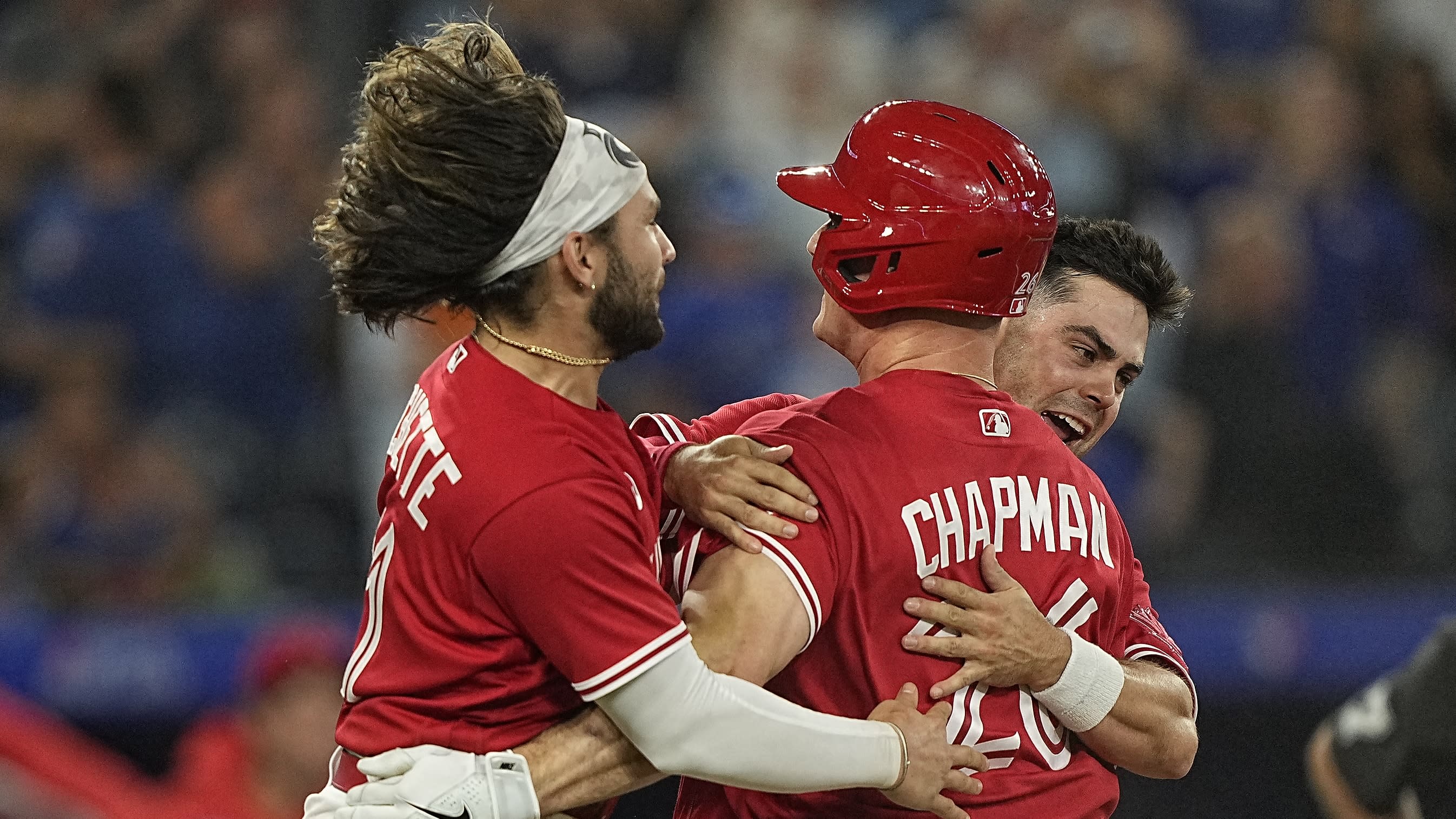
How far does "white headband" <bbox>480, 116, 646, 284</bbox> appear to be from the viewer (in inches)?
110

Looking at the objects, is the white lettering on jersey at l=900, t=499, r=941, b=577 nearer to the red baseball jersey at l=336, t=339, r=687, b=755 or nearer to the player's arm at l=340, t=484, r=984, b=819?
the player's arm at l=340, t=484, r=984, b=819

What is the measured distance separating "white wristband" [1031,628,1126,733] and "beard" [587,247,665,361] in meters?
0.88

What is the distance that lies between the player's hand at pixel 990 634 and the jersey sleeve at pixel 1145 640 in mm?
436

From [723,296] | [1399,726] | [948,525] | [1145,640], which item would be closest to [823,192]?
[948,525]

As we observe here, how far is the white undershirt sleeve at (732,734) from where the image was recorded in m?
2.60

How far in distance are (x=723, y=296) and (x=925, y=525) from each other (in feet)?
14.5

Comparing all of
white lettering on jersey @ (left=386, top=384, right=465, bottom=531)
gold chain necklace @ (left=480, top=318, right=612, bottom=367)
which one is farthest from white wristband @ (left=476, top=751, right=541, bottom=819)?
gold chain necklace @ (left=480, top=318, right=612, bottom=367)

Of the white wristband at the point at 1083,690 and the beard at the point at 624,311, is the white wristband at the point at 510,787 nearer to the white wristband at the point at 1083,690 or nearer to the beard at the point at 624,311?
the beard at the point at 624,311

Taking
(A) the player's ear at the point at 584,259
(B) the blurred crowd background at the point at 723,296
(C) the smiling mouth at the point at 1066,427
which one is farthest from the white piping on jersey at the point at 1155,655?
(B) the blurred crowd background at the point at 723,296

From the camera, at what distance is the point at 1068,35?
8070mm

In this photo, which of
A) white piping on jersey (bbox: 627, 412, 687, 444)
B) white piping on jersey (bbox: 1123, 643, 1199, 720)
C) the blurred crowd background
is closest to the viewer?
white piping on jersey (bbox: 627, 412, 687, 444)

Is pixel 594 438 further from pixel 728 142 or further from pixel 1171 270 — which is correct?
pixel 728 142

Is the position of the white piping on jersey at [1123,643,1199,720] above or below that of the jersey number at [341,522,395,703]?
below

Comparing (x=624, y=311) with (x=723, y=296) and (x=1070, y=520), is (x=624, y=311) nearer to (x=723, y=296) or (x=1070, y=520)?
(x=1070, y=520)
